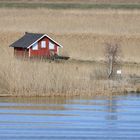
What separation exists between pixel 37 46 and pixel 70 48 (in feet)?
12.7

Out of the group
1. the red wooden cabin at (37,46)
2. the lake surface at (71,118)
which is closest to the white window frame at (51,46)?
the red wooden cabin at (37,46)

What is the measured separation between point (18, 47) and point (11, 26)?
48.7 feet

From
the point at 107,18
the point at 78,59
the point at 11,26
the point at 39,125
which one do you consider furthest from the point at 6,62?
the point at 107,18

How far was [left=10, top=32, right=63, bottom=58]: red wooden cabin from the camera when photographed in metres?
48.0

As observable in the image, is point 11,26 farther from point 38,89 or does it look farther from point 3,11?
point 38,89

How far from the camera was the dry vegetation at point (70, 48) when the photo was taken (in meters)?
30.6

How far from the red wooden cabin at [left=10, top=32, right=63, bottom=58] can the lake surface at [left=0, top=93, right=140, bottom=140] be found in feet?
57.3

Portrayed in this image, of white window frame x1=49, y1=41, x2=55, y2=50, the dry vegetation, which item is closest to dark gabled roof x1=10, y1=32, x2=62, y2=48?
white window frame x1=49, y1=41, x2=55, y2=50

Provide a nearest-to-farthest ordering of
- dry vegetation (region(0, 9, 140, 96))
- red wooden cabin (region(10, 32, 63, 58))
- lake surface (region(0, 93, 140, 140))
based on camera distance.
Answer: lake surface (region(0, 93, 140, 140)), dry vegetation (region(0, 9, 140, 96)), red wooden cabin (region(10, 32, 63, 58))

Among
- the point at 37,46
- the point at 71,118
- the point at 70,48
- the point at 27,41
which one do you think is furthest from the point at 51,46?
the point at 71,118

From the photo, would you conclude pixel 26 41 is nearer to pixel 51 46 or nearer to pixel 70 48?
pixel 51 46

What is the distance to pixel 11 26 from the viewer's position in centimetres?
6306

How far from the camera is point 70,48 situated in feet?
171

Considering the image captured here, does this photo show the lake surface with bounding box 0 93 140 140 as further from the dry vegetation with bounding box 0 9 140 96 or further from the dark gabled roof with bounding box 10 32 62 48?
the dark gabled roof with bounding box 10 32 62 48
